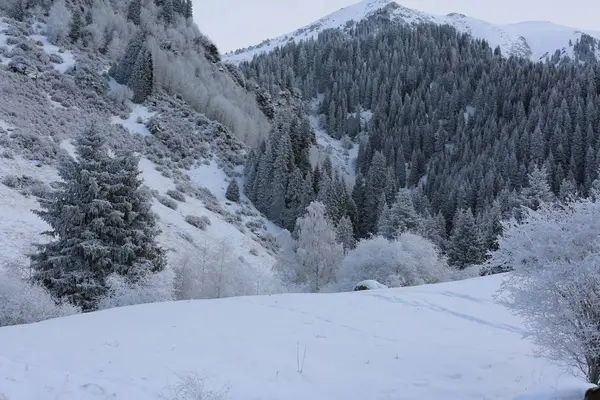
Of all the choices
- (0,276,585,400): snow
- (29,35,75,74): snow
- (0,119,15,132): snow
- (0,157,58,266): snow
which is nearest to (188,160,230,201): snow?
(0,119,15,132): snow

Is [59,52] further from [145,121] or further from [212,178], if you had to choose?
[212,178]

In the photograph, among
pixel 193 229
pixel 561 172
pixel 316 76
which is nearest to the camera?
pixel 193 229

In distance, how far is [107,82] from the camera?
63.2 metres

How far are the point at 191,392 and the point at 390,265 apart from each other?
82.3 feet

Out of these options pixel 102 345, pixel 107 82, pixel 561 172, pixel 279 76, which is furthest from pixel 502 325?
pixel 279 76

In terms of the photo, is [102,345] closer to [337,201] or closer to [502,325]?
[502,325]

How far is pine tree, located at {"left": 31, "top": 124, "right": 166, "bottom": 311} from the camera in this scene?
2000 centimetres

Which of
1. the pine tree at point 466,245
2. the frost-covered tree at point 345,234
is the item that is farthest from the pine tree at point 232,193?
the pine tree at point 466,245

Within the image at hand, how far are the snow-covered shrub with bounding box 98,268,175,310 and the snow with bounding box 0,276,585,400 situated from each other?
6439mm

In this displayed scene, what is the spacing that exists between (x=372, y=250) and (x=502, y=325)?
1881 centimetres

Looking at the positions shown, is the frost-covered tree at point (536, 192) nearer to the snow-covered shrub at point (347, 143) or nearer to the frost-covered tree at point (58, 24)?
the frost-covered tree at point (58, 24)

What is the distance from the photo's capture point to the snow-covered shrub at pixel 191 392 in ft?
21.1

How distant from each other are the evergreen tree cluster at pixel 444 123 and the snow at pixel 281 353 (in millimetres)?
30743

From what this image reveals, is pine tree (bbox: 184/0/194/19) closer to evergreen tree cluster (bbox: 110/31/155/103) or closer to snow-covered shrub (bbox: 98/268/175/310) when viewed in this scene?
evergreen tree cluster (bbox: 110/31/155/103)
